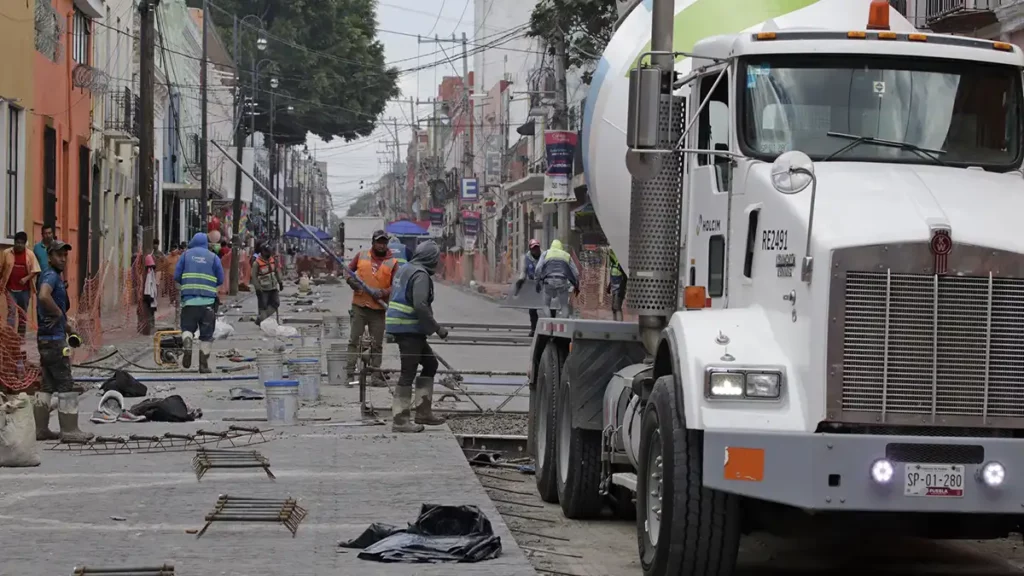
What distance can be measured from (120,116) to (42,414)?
3063 centimetres

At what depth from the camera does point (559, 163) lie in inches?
1699

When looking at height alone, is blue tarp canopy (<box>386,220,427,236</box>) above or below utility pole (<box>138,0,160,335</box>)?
below

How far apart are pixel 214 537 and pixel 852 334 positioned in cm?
407

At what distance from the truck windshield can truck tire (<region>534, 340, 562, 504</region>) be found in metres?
3.54

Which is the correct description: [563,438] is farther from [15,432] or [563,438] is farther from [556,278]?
[556,278]

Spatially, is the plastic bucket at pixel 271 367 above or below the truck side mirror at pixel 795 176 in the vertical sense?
below

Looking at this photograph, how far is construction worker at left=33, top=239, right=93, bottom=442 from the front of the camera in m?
14.0

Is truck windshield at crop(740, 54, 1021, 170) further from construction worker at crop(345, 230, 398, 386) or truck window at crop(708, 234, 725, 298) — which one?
construction worker at crop(345, 230, 398, 386)

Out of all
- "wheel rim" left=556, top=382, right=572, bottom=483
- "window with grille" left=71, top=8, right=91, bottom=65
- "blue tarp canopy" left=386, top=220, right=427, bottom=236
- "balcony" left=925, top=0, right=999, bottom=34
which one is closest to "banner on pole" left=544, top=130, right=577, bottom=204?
"window with grille" left=71, top=8, right=91, bottom=65

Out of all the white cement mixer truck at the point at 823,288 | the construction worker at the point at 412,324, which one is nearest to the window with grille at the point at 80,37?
the construction worker at the point at 412,324

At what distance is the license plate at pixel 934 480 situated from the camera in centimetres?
724

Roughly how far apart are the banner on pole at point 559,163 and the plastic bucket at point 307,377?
23.2 metres

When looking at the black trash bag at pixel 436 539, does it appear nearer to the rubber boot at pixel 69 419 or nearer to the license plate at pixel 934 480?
the license plate at pixel 934 480

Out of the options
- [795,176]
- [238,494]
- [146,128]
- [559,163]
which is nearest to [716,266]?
[795,176]
